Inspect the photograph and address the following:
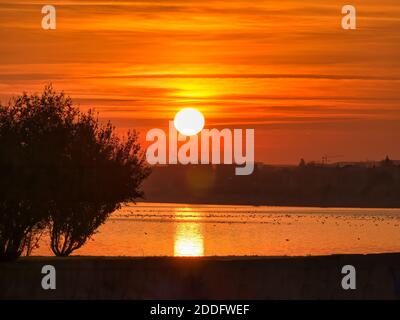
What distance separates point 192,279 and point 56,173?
8.44 meters

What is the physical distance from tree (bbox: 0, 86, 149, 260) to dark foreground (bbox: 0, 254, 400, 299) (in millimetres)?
4874

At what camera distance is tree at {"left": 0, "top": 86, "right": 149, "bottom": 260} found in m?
37.5

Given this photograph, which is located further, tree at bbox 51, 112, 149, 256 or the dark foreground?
tree at bbox 51, 112, 149, 256

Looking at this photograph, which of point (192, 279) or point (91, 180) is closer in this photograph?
point (192, 279)

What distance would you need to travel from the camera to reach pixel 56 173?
38.8 meters

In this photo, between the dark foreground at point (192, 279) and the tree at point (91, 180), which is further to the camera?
the tree at point (91, 180)

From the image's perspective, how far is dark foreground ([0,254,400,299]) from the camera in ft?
106

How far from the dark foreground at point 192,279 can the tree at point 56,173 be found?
192 inches

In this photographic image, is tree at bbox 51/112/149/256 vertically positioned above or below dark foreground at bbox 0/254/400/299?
above

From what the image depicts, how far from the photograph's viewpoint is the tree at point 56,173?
37.5 m

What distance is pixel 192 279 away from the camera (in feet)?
106

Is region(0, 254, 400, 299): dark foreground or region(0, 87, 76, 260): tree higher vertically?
region(0, 87, 76, 260): tree

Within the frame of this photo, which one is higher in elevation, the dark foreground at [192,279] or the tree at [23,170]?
the tree at [23,170]
